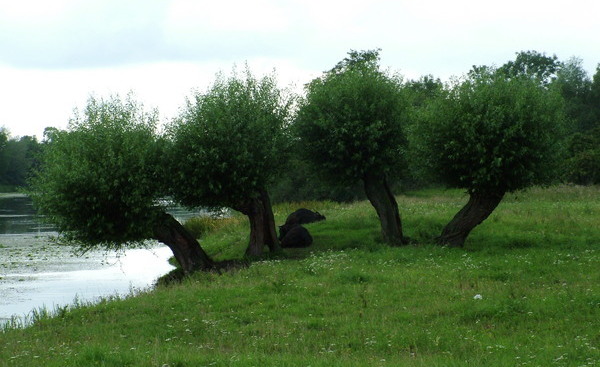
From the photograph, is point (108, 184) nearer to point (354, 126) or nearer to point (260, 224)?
point (260, 224)

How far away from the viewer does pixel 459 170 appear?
3002cm

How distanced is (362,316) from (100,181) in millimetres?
13671

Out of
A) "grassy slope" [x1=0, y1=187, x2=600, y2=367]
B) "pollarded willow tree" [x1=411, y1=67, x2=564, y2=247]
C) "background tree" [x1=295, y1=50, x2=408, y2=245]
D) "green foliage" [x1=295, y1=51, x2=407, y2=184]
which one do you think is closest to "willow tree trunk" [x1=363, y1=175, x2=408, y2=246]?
"background tree" [x1=295, y1=50, x2=408, y2=245]

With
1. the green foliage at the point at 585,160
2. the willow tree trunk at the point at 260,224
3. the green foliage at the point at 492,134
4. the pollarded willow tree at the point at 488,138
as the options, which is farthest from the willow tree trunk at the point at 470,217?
the green foliage at the point at 585,160

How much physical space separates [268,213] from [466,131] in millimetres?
10155

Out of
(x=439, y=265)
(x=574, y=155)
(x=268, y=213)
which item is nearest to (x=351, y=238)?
(x=268, y=213)

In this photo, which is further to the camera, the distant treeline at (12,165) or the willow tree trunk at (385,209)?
the distant treeline at (12,165)

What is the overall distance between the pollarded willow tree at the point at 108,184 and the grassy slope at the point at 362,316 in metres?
3.76

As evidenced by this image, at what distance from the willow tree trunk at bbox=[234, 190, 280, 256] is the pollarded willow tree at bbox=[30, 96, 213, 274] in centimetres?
264

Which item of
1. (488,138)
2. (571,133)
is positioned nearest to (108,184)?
(488,138)

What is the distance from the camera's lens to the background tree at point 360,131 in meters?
32.2

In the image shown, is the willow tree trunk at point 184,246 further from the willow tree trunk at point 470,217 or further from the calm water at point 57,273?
the willow tree trunk at point 470,217

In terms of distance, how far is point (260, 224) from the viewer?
3288 cm

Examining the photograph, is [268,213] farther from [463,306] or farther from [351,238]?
[463,306]
